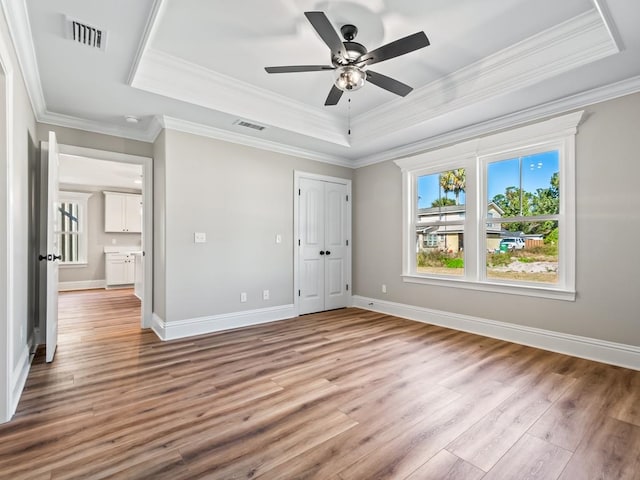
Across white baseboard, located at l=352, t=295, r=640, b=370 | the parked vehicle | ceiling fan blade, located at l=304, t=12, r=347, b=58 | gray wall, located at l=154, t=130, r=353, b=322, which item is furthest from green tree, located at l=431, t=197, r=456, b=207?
ceiling fan blade, located at l=304, t=12, r=347, b=58

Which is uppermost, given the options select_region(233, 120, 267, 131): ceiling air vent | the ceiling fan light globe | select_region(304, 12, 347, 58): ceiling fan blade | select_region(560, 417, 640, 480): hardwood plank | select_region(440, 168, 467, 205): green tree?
select_region(233, 120, 267, 131): ceiling air vent

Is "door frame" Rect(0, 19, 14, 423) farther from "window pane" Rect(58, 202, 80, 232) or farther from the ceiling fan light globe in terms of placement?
"window pane" Rect(58, 202, 80, 232)

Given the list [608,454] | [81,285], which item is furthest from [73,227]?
[608,454]

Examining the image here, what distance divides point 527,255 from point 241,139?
385 cm

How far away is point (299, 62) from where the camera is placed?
3.21 m

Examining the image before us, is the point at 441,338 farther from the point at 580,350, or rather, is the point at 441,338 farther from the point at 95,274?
the point at 95,274

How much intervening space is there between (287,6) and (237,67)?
1.03 metres

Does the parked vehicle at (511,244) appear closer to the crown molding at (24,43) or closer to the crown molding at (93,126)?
the crown molding at (93,126)

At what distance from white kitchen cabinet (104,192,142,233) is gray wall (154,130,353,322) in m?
5.20

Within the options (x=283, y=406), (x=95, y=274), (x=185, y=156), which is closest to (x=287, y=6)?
(x=185, y=156)

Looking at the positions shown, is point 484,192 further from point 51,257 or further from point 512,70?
point 51,257

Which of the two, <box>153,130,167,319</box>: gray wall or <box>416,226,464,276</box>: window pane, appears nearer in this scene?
<box>153,130,167,319</box>: gray wall

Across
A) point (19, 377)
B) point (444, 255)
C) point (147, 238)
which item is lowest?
point (19, 377)

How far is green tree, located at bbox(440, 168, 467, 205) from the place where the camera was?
434 centimetres
